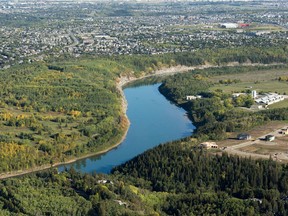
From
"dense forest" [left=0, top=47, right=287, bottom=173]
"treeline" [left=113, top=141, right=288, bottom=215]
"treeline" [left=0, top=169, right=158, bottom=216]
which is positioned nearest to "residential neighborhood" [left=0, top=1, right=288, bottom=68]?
"dense forest" [left=0, top=47, right=287, bottom=173]

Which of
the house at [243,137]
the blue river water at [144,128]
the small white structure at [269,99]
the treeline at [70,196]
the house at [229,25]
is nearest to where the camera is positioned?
the treeline at [70,196]

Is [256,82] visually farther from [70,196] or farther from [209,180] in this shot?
[70,196]

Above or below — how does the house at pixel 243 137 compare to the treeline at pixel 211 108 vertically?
above

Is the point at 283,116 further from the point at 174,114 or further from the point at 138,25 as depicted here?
the point at 138,25

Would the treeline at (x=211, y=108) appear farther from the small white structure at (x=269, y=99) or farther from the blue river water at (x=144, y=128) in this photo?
the blue river water at (x=144, y=128)

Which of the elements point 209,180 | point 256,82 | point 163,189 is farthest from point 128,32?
point 163,189

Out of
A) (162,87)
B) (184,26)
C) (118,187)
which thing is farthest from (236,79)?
(184,26)

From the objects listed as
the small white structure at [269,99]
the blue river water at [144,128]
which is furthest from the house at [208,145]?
the small white structure at [269,99]
